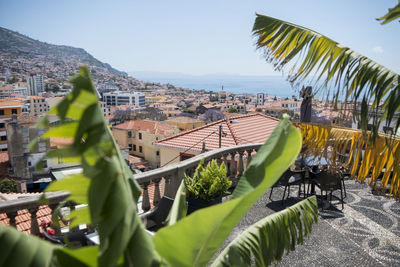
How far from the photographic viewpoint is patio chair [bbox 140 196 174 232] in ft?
14.3

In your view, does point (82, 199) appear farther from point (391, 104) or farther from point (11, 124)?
point (11, 124)

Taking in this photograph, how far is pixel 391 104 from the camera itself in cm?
255

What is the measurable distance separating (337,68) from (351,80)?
19 centimetres

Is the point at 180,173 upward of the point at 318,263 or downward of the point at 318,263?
upward

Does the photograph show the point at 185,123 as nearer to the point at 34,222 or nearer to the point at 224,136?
the point at 224,136

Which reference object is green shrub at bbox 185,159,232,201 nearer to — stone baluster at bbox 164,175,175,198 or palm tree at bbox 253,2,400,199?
stone baluster at bbox 164,175,175,198

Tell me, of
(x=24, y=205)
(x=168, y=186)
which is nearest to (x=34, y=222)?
(x=24, y=205)

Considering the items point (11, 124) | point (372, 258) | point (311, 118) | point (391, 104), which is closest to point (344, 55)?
point (391, 104)

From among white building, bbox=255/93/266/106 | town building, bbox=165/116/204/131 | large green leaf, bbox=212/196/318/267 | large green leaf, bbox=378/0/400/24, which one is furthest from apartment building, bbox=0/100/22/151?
white building, bbox=255/93/266/106

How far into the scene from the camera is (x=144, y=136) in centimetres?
5738

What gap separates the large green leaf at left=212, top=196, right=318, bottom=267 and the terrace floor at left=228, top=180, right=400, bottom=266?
2.25 meters

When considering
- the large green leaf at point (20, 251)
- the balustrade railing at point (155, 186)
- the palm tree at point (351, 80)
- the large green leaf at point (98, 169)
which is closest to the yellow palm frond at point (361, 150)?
the palm tree at point (351, 80)

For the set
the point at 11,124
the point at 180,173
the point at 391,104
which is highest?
the point at 391,104

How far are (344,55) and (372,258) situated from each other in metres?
3.31
